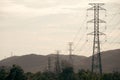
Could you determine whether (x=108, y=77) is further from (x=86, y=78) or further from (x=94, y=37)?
(x=94, y=37)

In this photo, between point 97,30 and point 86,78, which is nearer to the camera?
point 97,30

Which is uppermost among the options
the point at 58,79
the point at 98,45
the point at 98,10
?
the point at 98,10

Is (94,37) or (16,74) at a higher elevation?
(94,37)

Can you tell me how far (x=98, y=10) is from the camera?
100 meters

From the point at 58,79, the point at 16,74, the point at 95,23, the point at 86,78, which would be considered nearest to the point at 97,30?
the point at 95,23

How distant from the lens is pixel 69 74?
134 metres

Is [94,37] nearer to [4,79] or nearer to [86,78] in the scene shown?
[86,78]

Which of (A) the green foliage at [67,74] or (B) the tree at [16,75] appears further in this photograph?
(A) the green foliage at [67,74]

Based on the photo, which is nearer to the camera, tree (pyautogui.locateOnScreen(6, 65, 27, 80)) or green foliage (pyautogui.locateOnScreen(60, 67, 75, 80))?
tree (pyautogui.locateOnScreen(6, 65, 27, 80))

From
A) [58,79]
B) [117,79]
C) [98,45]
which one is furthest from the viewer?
[58,79]

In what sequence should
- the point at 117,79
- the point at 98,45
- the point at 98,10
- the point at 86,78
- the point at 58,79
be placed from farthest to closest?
the point at 58,79 → the point at 117,79 → the point at 86,78 → the point at 98,10 → the point at 98,45

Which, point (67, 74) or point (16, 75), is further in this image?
→ point (67, 74)

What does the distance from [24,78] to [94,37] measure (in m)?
20.5

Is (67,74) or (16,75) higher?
(16,75)
